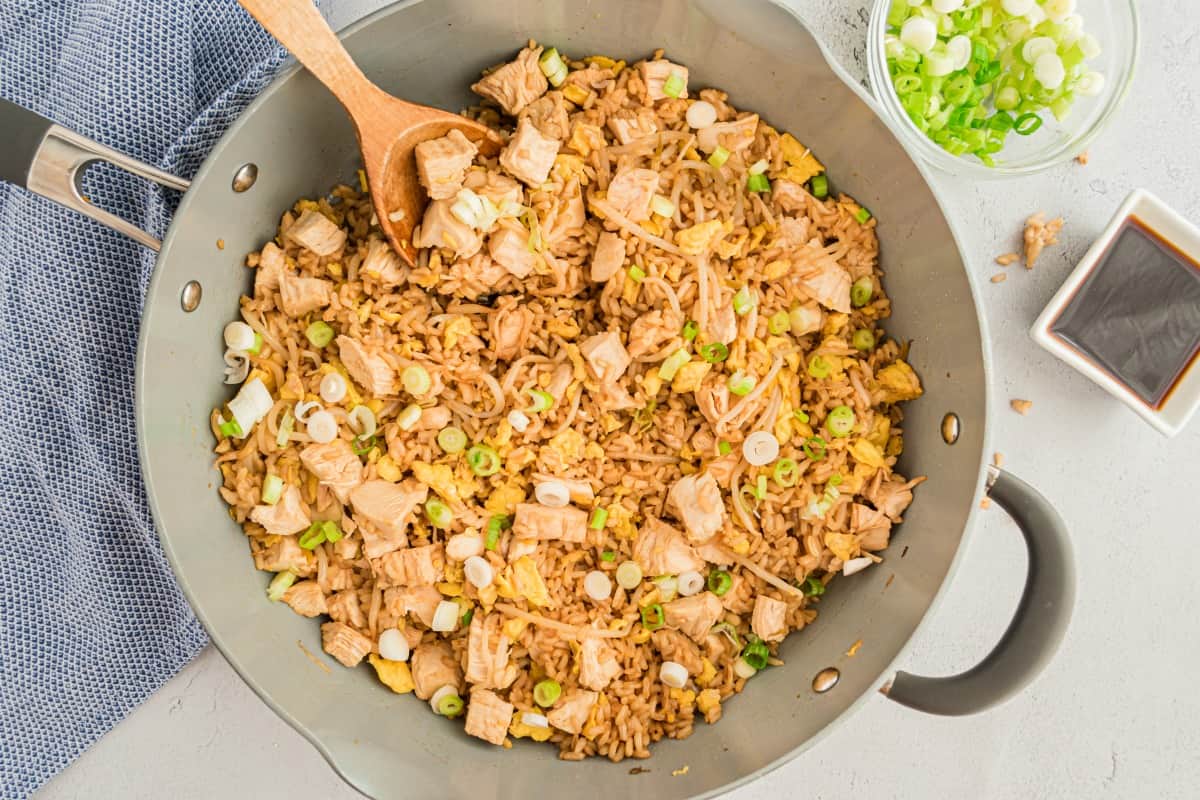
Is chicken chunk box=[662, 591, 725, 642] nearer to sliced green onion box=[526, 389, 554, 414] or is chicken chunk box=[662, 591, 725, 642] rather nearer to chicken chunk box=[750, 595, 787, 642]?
chicken chunk box=[750, 595, 787, 642]

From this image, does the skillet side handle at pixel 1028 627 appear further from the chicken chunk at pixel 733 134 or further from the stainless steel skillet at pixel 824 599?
the chicken chunk at pixel 733 134

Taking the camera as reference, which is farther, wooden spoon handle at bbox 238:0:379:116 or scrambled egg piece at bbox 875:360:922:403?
scrambled egg piece at bbox 875:360:922:403

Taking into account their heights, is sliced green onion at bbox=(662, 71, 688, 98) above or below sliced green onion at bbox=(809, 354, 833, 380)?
above

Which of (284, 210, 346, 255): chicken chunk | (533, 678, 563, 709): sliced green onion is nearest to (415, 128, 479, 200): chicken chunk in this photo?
(284, 210, 346, 255): chicken chunk

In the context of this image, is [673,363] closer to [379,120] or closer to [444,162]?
[444,162]

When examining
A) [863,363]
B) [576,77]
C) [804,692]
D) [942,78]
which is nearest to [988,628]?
[804,692]

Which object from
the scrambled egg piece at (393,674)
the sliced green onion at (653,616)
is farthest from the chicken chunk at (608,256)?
the scrambled egg piece at (393,674)

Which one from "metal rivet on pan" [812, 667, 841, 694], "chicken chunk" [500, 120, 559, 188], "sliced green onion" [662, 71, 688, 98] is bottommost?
"metal rivet on pan" [812, 667, 841, 694]
